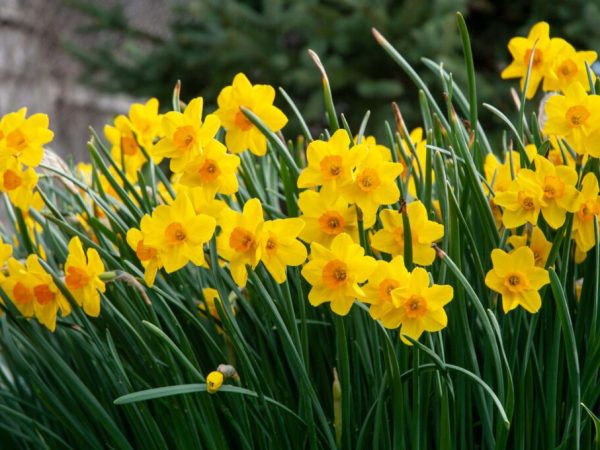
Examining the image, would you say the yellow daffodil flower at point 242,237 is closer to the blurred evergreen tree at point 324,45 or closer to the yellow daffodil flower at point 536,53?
the yellow daffodil flower at point 536,53

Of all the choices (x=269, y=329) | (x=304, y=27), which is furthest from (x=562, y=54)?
(x=304, y=27)

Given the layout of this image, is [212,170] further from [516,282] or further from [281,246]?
[516,282]

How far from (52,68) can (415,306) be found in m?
5.71

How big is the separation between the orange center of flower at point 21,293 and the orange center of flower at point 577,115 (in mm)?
651

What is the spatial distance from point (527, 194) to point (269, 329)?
1.12 feet

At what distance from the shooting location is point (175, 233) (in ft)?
2.89

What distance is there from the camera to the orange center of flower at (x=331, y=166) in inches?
34.2

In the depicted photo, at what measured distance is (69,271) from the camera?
96cm

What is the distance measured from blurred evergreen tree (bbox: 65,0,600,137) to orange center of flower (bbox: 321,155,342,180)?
10.5ft

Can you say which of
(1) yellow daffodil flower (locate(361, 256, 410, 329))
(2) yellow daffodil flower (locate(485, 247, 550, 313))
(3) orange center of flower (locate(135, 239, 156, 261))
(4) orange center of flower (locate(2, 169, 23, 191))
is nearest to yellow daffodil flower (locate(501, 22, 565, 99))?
(2) yellow daffodil flower (locate(485, 247, 550, 313))

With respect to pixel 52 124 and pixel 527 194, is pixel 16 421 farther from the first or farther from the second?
pixel 52 124

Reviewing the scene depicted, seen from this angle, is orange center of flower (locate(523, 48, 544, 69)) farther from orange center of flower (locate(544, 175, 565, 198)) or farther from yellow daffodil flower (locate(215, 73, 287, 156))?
yellow daffodil flower (locate(215, 73, 287, 156))

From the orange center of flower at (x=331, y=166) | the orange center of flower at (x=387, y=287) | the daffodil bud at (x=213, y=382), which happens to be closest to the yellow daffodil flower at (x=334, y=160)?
the orange center of flower at (x=331, y=166)

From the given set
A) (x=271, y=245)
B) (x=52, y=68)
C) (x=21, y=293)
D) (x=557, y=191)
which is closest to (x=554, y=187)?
(x=557, y=191)
